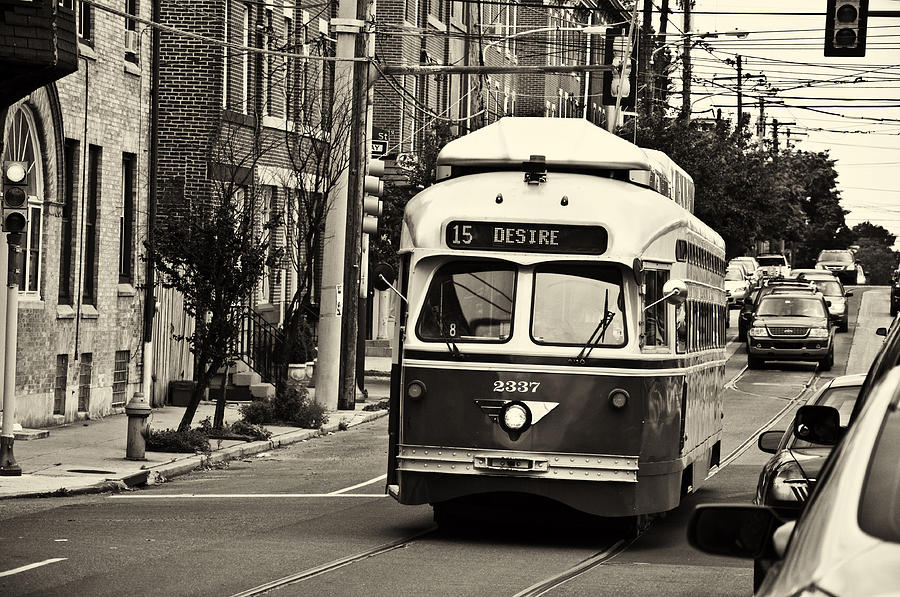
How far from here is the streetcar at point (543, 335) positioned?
1277cm

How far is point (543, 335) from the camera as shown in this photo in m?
13.0

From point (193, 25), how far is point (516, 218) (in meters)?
18.2

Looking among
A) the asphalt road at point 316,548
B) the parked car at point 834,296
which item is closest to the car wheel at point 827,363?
the parked car at point 834,296

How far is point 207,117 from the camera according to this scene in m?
29.9

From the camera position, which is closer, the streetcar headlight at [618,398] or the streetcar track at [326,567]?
the streetcar track at [326,567]

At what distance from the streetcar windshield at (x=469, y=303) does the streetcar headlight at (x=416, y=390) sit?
39 cm

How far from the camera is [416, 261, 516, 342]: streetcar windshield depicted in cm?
1310

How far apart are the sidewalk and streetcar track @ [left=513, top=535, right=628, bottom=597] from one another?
20.3 feet

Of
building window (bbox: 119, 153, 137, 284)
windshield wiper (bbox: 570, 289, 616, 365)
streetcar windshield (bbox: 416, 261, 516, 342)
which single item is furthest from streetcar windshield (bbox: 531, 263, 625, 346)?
building window (bbox: 119, 153, 137, 284)

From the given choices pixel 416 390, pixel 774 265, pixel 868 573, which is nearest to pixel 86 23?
pixel 416 390

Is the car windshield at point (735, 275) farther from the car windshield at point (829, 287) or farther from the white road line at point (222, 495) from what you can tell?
the white road line at point (222, 495)

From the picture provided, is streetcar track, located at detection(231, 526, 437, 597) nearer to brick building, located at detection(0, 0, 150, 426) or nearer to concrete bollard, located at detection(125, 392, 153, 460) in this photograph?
concrete bollard, located at detection(125, 392, 153, 460)

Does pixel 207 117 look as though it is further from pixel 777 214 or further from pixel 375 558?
pixel 777 214

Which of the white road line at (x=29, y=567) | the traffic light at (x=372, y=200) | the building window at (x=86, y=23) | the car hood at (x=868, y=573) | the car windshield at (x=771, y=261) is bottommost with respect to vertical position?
the white road line at (x=29, y=567)
